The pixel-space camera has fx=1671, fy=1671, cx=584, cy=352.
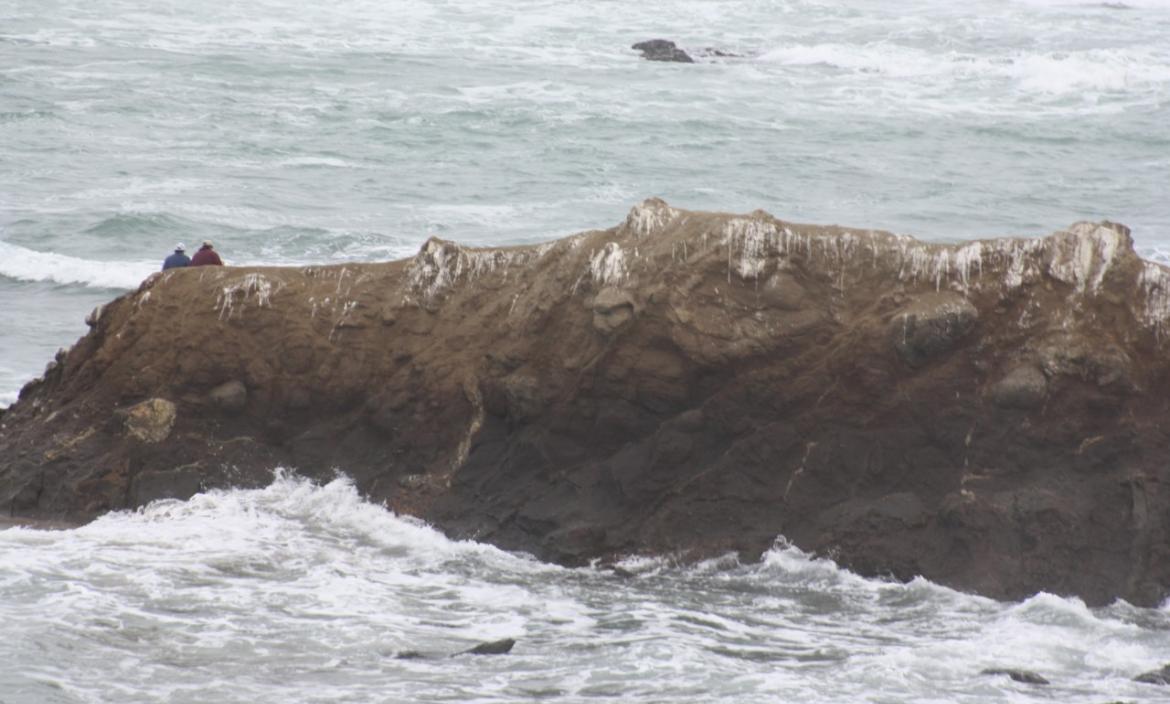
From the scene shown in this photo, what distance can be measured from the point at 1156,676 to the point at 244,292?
611 centimetres

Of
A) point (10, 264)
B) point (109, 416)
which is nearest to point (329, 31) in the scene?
point (10, 264)

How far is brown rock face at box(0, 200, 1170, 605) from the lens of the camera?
960 cm

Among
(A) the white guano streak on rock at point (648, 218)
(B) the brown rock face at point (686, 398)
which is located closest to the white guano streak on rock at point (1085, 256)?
(B) the brown rock face at point (686, 398)

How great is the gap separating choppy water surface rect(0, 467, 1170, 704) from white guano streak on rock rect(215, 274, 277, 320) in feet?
4.27

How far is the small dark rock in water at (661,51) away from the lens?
135ft

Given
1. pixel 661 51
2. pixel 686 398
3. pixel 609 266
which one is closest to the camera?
pixel 686 398

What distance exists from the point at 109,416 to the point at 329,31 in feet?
113

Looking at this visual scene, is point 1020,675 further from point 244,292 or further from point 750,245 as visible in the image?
point 244,292

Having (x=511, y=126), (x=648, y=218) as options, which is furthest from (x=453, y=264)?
(x=511, y=126)

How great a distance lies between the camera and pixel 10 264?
20.5 meters

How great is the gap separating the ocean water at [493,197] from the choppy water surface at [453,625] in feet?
0.08

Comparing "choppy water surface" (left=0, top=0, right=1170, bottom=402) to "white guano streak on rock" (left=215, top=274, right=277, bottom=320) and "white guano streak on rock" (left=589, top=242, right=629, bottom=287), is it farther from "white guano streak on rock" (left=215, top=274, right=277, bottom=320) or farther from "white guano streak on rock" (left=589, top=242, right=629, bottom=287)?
"white guano streak on rock" (left=589, top=242, right=629, bottom=287)

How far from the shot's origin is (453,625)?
892 cm

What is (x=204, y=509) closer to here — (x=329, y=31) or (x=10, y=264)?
(x=10, y=264)
